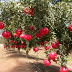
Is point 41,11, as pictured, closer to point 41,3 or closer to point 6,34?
point 41,3

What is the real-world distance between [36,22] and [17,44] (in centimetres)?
1017

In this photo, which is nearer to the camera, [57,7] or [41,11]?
[41,11]

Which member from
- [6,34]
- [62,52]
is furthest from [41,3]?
[62,52]

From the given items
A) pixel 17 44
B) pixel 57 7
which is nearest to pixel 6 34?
pixel 57 7

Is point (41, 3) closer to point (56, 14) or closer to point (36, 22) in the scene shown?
point (36, 22)

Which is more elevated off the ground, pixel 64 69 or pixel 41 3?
pixel 41 3

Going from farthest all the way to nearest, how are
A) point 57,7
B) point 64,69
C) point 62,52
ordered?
point 57,7, point 62,52, point 64,69

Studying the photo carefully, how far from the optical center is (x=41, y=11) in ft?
8.97

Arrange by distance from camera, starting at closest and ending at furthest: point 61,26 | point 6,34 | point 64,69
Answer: point 6,34
point 64,69
point 61,26

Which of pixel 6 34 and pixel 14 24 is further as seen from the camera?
pixel 14 24

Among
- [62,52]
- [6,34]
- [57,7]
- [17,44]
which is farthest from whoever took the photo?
[17,44]

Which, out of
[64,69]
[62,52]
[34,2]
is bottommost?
[64,69]

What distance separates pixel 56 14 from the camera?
131 inches

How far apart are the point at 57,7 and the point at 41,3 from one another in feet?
2.89
